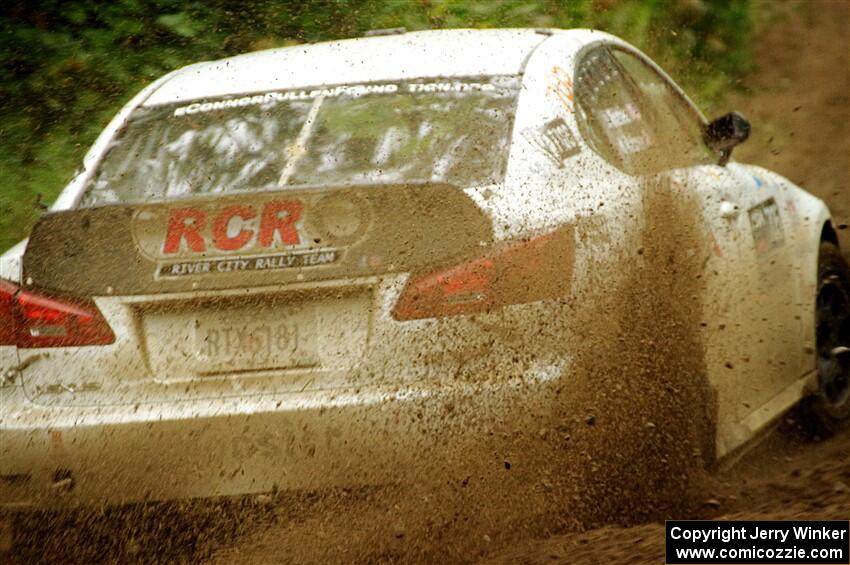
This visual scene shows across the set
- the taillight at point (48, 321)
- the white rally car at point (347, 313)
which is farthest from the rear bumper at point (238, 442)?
the taillight at point (48, 321)

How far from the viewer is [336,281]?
379cm

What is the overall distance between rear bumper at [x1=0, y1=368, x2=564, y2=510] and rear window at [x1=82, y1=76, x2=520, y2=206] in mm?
747

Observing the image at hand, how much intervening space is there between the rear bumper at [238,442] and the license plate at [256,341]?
10 centimetres

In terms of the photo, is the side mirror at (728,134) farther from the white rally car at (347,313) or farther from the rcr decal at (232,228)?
the rcr decal at (232,228)

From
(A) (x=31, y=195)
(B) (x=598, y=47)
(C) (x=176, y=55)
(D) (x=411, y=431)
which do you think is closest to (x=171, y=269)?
(D) (x=411, y=431)

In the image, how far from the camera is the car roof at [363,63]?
4728mm

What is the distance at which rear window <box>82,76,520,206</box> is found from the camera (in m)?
4.28

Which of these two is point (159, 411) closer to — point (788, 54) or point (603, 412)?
point (603, 412)

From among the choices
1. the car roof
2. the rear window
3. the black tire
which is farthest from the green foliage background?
the black tire

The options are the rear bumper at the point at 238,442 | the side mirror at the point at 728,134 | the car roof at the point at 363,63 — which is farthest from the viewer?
the side mirror at the point at 728,134

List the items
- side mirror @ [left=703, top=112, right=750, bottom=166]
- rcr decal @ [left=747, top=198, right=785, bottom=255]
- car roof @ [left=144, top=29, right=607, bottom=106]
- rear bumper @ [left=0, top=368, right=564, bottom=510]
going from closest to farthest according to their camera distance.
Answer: rear bumper @ [left=0, top=368, right=564, bottom=510]
car roof @ [left=144, top=29, right=607, bottom=106]
rcr decal @ [left=747, top=198, right=785, bottom=255]
side mirror @ [left=703, top=112, right=750, bottom=166]

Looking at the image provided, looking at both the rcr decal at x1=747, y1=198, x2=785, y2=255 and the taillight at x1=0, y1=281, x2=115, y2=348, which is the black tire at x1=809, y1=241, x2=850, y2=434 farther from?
the taillight at x1=0, y1=281, x2=115, y2=348

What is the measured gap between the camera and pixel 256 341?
382 cm

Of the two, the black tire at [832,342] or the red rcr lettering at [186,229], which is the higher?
the red rcr lettering at [186,229]
